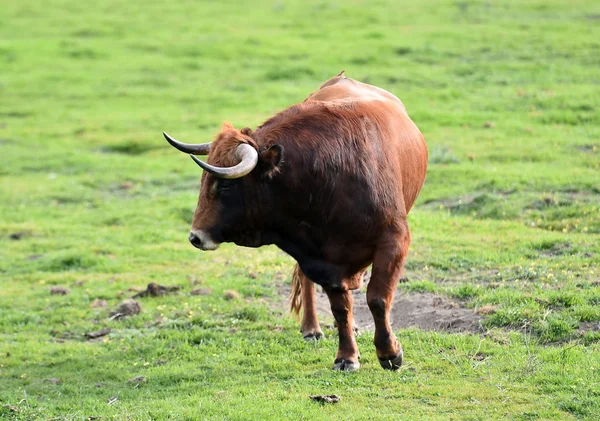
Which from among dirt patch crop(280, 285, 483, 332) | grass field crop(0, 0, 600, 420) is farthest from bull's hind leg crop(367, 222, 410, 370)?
dirt patch crop(280, 285, 483, 332)

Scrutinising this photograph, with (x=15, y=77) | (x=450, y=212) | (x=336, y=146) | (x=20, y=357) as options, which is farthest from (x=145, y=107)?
(x=336, y=146)

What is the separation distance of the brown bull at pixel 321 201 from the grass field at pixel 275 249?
845mm

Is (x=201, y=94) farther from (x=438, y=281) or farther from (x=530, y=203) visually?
(x=438, y=281)

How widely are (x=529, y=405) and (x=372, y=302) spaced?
1481 millimetres

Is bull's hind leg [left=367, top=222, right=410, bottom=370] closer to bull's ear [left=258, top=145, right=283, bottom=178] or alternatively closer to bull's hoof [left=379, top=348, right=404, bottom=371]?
bull's hoof [left=379, top=348, right=404, bottom=371]

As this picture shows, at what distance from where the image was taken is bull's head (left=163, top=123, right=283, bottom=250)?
772 centimetres

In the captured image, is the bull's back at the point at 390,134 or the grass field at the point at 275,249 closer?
the grass field at the point at 275,249

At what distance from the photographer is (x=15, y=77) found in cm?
2705

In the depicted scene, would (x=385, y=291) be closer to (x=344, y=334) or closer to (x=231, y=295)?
(x=344, y=334)

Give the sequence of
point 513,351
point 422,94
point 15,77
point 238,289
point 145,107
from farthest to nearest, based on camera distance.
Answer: point 15,77
point 145,107
point 422,94
point 238,289
point 513,351

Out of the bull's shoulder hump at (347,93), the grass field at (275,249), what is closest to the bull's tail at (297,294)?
the grass field at (275,249)

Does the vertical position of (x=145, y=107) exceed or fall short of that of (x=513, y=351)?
it falls short

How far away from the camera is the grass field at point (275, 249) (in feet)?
25.7

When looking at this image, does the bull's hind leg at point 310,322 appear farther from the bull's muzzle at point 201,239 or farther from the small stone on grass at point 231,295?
the bull's muzzle at point 201,239
